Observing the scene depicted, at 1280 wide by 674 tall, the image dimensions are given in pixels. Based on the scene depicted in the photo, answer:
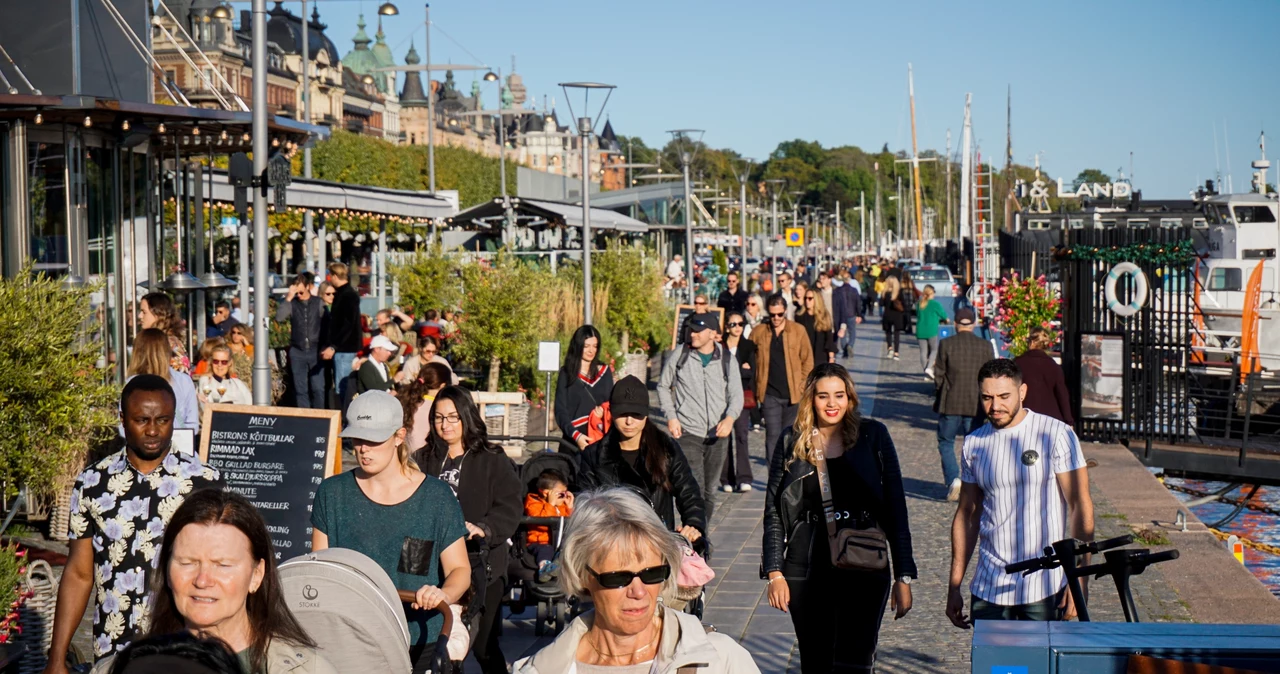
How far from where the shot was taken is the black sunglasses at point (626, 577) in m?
3.71

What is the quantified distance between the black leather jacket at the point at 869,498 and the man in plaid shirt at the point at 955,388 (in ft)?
24.4

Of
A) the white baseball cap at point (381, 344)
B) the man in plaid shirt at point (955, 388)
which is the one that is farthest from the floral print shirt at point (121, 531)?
the white baseball cap at point (381, 344)

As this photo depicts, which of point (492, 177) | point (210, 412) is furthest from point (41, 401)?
point (492, 177)

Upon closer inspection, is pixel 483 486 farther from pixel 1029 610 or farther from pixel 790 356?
pixel 790 356

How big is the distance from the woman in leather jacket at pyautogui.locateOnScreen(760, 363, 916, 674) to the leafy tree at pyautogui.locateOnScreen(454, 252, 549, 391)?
516 inches

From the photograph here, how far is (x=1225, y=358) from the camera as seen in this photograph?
21.3m

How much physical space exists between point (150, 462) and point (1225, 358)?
19.0m

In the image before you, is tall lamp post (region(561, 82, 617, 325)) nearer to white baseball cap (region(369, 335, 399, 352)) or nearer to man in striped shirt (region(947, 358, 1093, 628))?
white baseball cap (region(369, 335, 399, 352))

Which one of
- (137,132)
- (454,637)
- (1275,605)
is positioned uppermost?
(137,132)

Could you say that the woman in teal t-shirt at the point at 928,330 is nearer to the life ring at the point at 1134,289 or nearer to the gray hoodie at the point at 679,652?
the life ring at the point at 1134,289

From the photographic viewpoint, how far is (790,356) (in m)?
13.9

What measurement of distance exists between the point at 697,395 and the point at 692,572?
5581mm

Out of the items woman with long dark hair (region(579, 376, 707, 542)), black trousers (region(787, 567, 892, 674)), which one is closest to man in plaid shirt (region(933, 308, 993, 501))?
woman with long dark hair (region(579, 376, 707, 542))

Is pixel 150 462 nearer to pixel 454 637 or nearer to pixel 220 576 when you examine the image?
pixel 454 637
